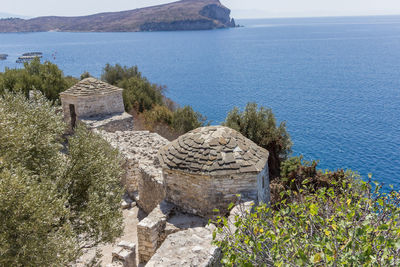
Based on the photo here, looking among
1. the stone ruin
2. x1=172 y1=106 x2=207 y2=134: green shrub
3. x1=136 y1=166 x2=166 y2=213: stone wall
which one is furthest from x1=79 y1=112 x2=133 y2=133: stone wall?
the stone ruin

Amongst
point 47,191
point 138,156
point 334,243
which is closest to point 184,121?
point 138,156

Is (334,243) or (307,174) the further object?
(307,174)

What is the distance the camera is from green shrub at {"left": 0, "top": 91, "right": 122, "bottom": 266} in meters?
5.54

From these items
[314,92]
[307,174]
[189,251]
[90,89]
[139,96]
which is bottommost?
[314,92]

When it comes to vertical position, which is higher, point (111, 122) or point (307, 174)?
point (111, 122)

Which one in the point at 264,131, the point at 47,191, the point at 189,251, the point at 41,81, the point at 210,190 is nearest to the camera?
the point at 47,191

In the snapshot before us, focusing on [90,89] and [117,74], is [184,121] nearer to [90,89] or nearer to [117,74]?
[90,89]

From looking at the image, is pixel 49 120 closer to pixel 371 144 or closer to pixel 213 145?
pixel 213 145

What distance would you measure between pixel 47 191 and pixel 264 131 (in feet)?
51.4

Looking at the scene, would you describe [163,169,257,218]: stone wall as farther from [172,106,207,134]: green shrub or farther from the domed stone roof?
[172,106,207,134]: green shrub

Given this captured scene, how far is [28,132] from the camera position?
751 cm

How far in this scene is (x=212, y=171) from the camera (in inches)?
320

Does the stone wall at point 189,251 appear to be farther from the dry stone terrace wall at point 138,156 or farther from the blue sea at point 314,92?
the blue sea at point 314,92

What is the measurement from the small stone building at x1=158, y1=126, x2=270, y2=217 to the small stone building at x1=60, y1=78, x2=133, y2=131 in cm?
884
